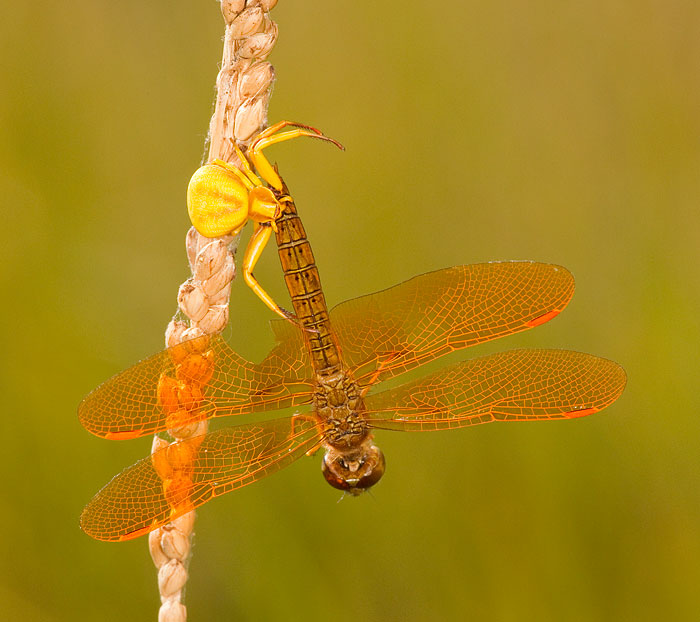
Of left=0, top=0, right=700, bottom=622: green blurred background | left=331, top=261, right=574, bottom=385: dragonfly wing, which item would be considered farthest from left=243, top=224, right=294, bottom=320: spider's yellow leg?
left=0, top=0, right=700, bottom=622: green blurred background

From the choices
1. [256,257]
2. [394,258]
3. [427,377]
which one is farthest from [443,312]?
[394,258]

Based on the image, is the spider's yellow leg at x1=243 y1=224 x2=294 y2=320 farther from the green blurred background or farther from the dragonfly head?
the green blurred background

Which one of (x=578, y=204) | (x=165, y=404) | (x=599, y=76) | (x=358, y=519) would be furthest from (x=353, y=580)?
(x=599, y=76)

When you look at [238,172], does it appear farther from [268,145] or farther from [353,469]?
[353,469]

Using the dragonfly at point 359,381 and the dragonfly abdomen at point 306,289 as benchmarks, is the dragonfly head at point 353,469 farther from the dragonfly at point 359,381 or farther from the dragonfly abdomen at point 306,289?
the dragonfly abdomen at point 306,289

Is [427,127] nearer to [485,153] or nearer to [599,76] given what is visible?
[485,153]

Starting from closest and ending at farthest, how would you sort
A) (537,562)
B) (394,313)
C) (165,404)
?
(165,404) → (394,313) → (537,562)

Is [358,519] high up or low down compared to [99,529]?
down
